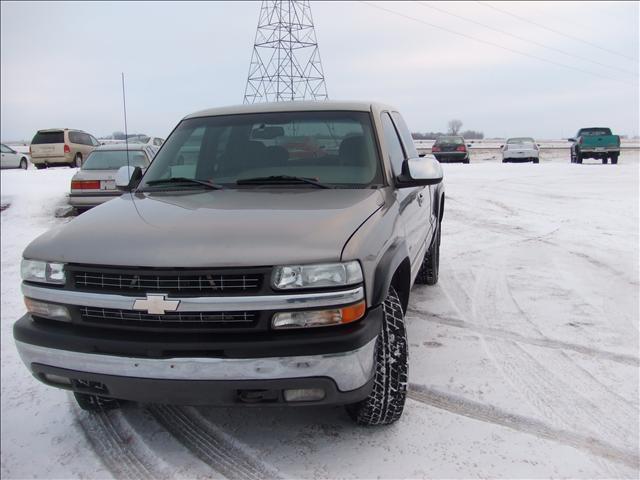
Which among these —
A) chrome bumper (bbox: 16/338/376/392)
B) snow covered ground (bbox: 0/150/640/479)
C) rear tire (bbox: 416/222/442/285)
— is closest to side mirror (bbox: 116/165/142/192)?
snow covered ground (bbox: 0/150/640/479)

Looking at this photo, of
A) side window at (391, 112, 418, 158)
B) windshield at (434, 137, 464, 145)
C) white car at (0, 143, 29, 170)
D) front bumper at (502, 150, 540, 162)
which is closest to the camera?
side window at (391, 112, 418, 158)

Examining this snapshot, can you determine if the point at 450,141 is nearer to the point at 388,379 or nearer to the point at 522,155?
the point at 522,155

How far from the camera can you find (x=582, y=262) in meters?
6.45

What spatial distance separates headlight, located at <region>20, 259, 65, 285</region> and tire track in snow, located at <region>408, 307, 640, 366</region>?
3.06m

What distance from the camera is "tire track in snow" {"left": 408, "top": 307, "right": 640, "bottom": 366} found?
3.82 metres

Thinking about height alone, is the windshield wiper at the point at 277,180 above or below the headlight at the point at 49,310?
above

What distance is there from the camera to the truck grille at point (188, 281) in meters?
2.36

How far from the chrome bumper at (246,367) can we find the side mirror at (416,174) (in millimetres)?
1324

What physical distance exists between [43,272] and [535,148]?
26763mm

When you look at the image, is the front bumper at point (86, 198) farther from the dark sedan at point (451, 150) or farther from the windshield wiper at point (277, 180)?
the dark sedan at point (451, 150)

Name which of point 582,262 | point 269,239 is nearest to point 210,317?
point 269,239

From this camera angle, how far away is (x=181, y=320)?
7.91 ft

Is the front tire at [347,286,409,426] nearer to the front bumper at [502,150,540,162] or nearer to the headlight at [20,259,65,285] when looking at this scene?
the headlight at [20,259,65,285]

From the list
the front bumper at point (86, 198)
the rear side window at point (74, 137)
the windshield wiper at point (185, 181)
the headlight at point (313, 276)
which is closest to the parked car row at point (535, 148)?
the rear side window at point (74, 137)
